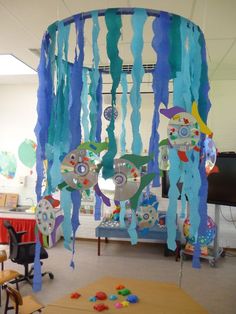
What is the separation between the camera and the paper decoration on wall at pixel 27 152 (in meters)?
5.75

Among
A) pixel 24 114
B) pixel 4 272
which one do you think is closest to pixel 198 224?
pixel 4 272

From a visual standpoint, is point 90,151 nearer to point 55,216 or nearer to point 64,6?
point 55,216

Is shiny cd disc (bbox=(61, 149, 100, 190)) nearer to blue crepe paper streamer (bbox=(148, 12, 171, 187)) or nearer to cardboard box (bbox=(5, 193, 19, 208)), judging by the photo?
blue crepe paper streamer (bbox=(148, 12, 171, 187))

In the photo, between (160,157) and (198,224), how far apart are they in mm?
431

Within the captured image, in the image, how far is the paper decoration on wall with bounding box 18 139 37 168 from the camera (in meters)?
5.75

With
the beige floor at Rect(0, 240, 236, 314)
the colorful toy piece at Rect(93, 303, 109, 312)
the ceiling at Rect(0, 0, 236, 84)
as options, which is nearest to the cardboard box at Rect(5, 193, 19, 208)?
the beige floor at Rect(0, 240, 236, 314)

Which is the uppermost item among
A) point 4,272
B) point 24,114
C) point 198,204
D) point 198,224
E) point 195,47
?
point 24,114

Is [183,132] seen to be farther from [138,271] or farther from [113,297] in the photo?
[138,271]

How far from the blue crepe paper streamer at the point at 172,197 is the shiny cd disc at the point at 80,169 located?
39 centimetres

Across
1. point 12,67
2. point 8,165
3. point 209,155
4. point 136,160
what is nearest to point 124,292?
point 209,155

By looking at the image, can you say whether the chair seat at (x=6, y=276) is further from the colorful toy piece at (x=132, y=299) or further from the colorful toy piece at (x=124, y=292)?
the colorful toy piece at (x=132, y=299)

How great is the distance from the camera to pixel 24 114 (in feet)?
19.6

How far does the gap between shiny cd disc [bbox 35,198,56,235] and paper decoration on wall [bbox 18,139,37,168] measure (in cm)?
439

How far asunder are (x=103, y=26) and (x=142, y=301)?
263 cm
